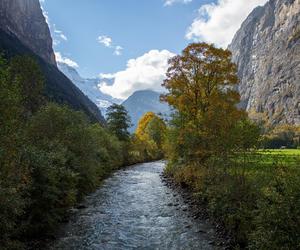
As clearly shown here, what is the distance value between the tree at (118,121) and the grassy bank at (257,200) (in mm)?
49758

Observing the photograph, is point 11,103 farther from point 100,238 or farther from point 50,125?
point 50,125

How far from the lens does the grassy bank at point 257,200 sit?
10.3 meters

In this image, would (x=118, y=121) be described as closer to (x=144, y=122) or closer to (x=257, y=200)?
(x=144, y=122)

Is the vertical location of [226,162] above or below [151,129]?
below

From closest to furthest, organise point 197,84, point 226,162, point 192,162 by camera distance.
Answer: point 226,162 → point 192,162 → point 197,84

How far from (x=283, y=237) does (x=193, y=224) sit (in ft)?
32.4

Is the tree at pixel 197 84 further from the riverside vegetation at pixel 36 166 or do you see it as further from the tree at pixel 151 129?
the tree at pixel 151 129

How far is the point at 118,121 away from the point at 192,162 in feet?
149

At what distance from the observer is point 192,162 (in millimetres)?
31047

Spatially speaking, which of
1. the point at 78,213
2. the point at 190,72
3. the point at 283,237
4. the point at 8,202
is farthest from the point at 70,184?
the point at 190,72

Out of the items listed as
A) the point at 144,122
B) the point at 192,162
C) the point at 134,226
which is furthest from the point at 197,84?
the point at 144,122

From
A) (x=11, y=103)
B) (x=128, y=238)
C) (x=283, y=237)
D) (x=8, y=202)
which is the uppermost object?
(x=11, y=103)

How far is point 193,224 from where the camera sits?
1956cm

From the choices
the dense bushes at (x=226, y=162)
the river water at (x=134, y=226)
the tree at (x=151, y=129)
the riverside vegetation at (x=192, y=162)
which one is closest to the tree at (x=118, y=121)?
the tree at (x=151, y=129)
